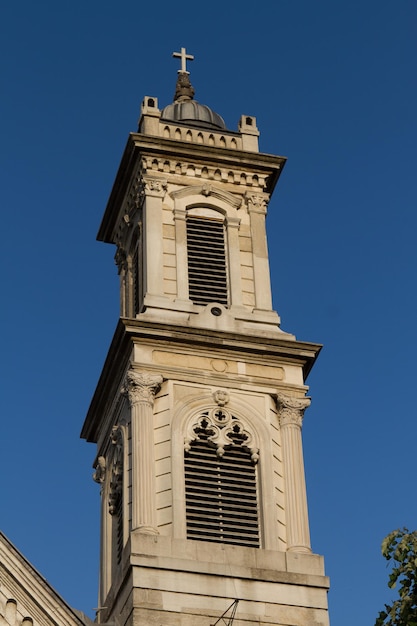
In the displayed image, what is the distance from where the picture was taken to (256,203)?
146 ft

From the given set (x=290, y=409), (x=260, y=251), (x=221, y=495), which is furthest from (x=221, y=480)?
(x=260, y=251)

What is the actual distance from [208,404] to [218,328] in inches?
84.5

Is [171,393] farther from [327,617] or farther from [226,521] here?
[327,617]

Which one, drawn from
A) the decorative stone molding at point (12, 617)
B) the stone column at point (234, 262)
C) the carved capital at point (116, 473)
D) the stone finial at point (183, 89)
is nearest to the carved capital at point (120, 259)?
the stone column at point (234, 262)

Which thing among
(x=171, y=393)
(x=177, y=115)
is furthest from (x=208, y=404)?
(x=177, y=115)

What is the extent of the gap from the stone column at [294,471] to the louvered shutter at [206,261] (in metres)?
3.50

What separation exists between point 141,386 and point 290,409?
3.73 m

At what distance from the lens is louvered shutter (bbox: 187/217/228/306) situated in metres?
42.6

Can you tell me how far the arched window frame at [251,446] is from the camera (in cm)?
3816

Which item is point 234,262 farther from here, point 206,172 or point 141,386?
point 141,386

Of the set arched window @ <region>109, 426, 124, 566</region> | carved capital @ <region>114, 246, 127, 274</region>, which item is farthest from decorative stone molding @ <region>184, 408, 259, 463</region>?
carved capital @ <region>114, 246, 127, 274</region>

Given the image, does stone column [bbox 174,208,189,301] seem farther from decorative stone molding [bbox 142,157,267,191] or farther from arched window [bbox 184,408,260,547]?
arched window [bbox 184,408,260,547]

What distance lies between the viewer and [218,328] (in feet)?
135

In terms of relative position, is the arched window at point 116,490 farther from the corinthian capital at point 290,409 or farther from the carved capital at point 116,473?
the corinthian capital at point 290,409
